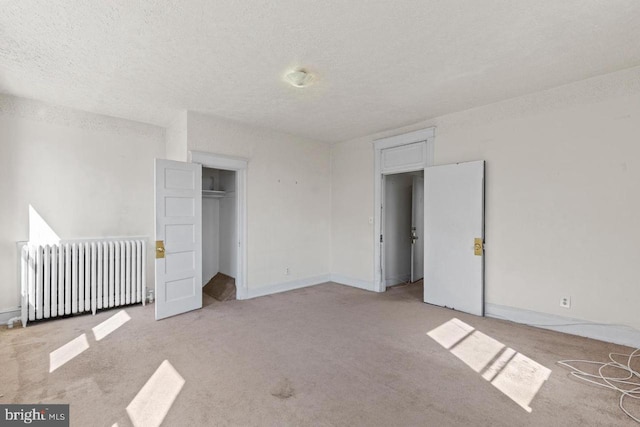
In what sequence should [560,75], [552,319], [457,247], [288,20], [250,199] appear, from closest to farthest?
[288,20], [560,75], [552,319], [457,247], [250,199]

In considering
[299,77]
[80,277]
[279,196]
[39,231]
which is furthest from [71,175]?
[299,77]

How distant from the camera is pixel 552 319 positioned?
3520 millimetres

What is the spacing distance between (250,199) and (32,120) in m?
2.91

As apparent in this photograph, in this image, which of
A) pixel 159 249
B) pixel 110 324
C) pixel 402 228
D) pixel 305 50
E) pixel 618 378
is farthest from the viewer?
pixel 402 228

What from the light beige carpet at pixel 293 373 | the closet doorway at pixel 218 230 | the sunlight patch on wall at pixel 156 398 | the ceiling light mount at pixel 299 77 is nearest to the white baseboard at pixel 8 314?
the light beige carpet at pixel 293 373

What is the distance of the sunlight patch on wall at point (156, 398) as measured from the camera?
198 centimetres

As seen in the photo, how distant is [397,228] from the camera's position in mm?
5859

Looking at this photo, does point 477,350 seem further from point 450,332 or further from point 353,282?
point 353,282

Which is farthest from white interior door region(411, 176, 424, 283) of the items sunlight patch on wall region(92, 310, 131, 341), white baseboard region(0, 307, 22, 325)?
white baseboard region(0, 307, 22, 325)

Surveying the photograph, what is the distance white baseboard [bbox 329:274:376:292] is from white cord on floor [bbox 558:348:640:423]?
3035 millimetres

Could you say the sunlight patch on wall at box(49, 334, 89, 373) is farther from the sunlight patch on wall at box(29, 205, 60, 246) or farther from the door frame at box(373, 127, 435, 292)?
the door frame at box(373, 127, 435, 292)

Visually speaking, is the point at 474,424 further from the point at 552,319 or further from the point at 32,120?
the point at 32,120

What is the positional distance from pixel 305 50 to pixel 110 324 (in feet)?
12.6

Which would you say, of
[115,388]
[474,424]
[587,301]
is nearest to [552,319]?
[587,301]
